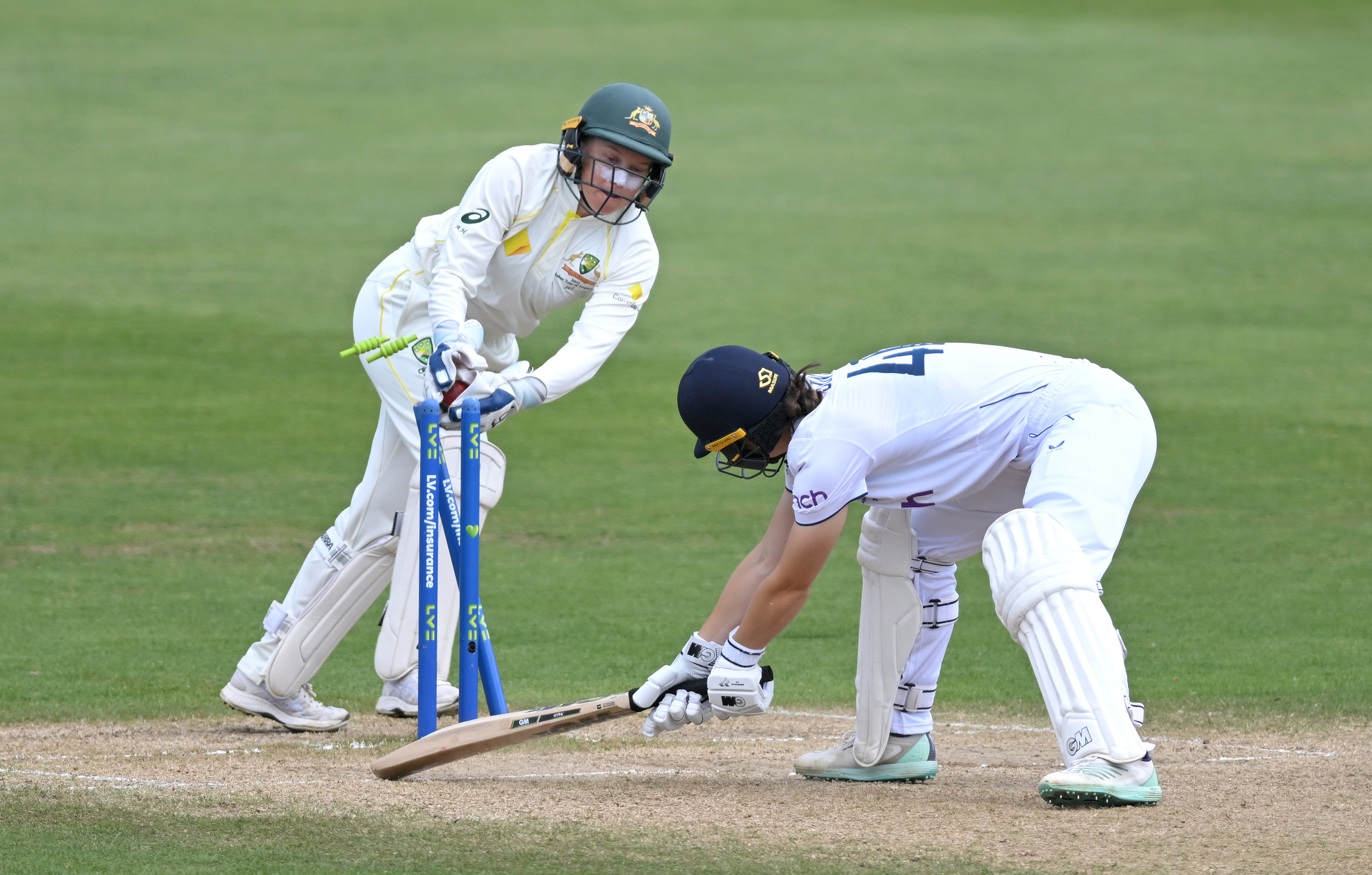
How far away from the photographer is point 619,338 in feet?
23.2

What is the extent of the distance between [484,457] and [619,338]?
Result: 0.77 m

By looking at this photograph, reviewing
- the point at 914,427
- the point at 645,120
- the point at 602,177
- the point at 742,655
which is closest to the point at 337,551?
the point at 602,177

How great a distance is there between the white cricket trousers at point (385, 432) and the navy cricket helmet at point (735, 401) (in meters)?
1.84

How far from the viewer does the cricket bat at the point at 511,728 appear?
596cm

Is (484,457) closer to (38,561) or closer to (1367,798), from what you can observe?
(1367,798)

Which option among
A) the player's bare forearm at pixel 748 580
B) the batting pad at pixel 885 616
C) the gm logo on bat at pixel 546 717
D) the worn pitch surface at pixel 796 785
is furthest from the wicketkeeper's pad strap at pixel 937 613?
the gm logo on bat at pixel 546 717

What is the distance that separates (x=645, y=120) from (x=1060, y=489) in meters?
2.35

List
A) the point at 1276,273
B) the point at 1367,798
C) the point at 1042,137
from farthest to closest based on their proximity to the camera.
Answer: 1. the point at 1042,137
2. the point at 1276,273
3. the point at 1367,798

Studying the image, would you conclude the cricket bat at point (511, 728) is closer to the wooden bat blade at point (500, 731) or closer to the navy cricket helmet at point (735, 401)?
the wooden bat blade at point (500, 731)

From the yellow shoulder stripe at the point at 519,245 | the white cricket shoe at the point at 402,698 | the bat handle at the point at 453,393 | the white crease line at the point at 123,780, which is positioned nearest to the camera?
the white crease line at the point at 123,780

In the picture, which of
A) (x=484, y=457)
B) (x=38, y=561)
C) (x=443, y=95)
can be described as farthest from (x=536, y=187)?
(x=443, y=95)

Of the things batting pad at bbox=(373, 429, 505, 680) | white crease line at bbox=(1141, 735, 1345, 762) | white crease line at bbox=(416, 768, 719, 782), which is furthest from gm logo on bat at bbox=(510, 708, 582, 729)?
white crease line at bbox=(1141, 735, 1345, 762)

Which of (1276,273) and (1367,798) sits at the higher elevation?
(1276,273)

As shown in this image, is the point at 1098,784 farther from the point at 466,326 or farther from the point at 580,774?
the point at 466,326
